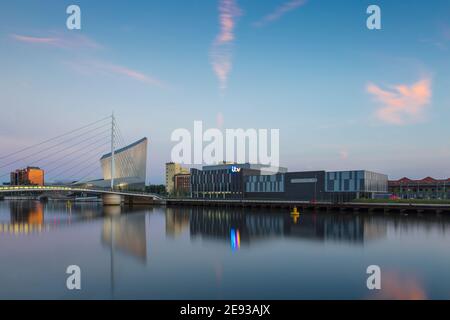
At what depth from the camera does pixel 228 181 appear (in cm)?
11000

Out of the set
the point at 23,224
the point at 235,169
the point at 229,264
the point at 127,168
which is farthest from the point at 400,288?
the point at 127,168

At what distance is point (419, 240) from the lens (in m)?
31.9

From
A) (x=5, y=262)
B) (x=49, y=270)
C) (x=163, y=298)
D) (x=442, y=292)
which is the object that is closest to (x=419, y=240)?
(x=442, y=292)

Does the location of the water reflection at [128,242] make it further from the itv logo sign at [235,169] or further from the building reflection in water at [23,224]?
the itv logo sign at [235,169]

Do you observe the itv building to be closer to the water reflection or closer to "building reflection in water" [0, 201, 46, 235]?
the water reflection

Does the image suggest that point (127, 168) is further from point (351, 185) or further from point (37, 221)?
point (351, 185)

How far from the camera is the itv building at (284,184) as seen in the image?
8162cm

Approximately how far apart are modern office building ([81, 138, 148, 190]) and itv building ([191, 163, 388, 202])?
25223mm

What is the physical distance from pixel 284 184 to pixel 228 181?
2378cm

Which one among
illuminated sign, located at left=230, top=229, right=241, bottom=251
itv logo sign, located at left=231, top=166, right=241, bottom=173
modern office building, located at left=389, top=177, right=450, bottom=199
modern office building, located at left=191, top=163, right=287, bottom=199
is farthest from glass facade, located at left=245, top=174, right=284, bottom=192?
illuminated sign, located at left=230, top=229, right=241, bottom=251

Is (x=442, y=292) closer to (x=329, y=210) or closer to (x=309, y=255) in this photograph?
(x=309, y=255)

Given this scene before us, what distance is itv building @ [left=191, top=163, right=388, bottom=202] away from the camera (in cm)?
8162

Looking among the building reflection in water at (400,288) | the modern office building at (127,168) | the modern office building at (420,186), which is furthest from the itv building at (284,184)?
the building reflection in water at (400,288)

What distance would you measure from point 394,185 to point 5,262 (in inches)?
5369
